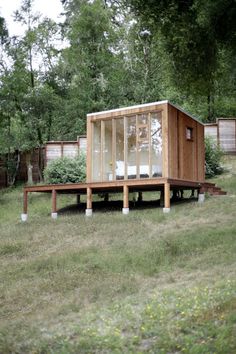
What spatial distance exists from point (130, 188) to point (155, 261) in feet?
22.0

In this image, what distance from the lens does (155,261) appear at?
9.73m

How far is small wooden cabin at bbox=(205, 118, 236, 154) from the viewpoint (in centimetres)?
2361

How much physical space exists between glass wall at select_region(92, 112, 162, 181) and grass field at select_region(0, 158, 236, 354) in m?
1.28

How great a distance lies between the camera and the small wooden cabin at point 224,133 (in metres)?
23.6

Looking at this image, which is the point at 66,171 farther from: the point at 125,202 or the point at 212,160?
the point at 212,160

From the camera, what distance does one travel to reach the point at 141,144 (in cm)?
1521

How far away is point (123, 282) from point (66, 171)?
12144 mm

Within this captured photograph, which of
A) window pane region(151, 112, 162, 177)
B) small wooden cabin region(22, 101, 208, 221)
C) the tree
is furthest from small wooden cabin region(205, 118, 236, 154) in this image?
the tree

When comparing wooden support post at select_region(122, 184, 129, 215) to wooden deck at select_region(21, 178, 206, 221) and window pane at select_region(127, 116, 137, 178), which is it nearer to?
wooden deck at select_region(21, 178, 206, 221)

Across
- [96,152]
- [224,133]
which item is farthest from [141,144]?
[224,133]

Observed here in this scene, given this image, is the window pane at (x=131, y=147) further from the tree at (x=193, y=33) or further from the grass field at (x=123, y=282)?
the tree at (x=193, y=33)

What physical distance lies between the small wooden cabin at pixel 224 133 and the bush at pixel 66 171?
269 inches

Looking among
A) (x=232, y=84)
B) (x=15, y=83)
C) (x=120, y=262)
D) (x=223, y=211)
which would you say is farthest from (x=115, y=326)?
(x=15, y=83)

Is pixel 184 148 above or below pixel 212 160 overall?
above
